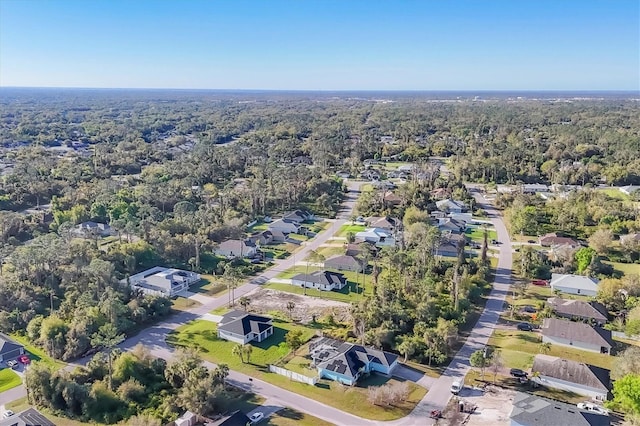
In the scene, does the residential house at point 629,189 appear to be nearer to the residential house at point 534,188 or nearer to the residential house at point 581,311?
the residential house at point 534,188

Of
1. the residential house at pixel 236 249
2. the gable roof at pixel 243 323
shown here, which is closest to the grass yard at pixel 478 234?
the residential house at pixel 236 249

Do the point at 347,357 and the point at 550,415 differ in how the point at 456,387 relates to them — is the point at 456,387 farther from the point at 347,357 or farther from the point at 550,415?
the point at 347,357

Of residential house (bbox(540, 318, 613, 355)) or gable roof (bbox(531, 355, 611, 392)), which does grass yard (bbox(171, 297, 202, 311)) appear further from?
residential house (bbox(540, 318, 613, 355))

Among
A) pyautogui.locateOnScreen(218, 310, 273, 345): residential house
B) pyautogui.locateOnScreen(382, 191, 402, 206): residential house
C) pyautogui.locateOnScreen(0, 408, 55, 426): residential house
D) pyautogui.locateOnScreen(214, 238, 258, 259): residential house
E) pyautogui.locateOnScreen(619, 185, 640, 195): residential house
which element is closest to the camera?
pyautogui.locateOnScreen(0, 408, 55, 426): residential house

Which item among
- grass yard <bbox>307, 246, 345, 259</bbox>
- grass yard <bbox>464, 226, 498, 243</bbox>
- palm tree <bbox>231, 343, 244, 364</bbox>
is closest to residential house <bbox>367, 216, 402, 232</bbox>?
grass yard <bbox>307, 246, 345, 259</bbox>

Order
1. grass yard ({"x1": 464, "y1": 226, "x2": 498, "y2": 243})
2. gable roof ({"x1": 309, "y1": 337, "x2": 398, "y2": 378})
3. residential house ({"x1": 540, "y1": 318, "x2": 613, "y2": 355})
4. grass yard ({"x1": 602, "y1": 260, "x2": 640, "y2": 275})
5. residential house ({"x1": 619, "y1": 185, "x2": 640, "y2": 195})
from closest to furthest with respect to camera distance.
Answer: gable roof ({"x1": 309, "y1": 337, "x2": 398, "y2": 378})
residential house ({"x1": 540, "y1": 318, "x2": 613, "y2": 355})
grass yard ({"x1": 602, "y1": 260, "x2": 640, "y2": 275})
grass yard ({"x1": 464, "y1": 226, "x2": 498, "y2": 243})
residential house ({"x1": 619, "y1": 185, "x2": 640, "y2": 195})
